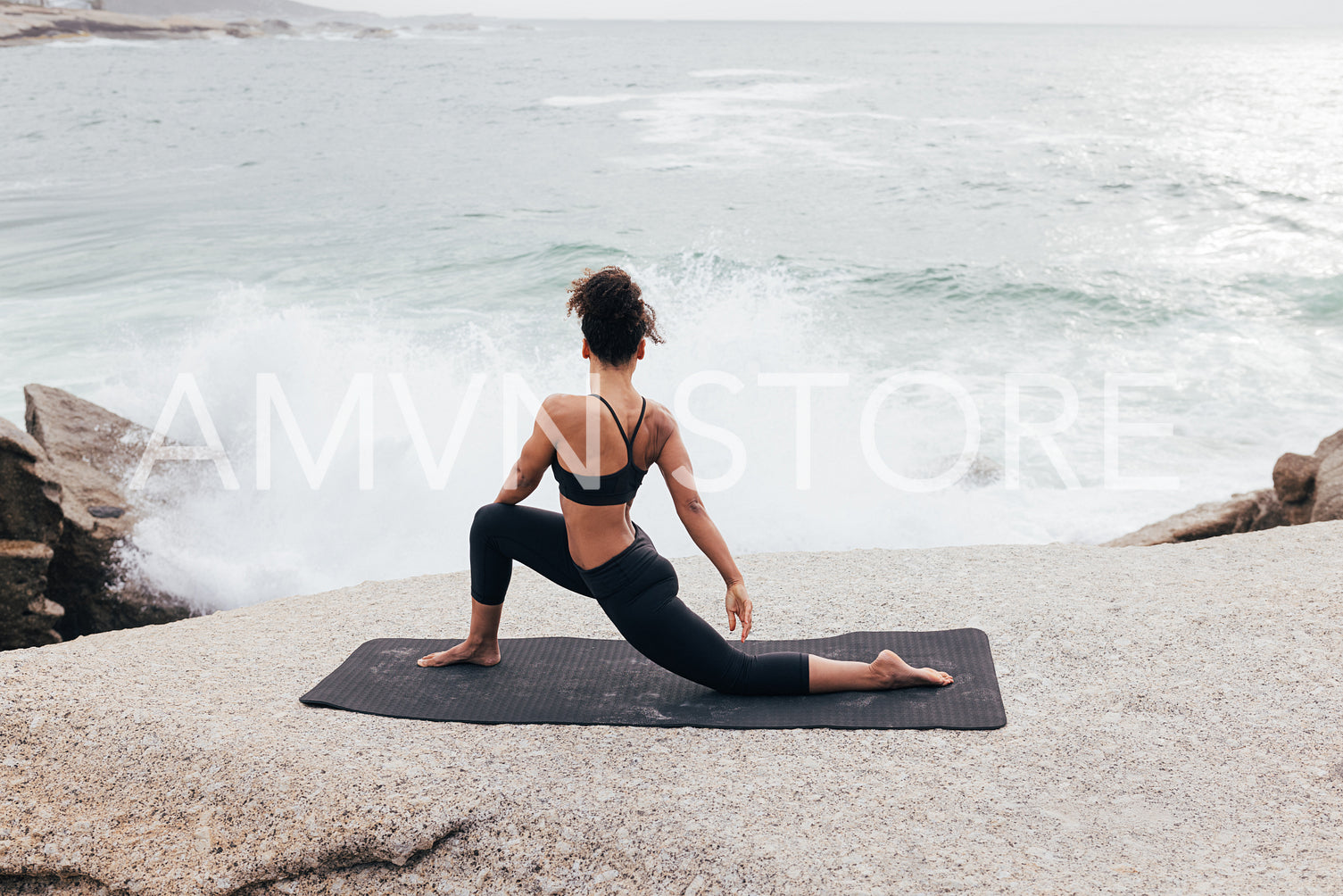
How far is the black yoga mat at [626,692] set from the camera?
3.14 metres

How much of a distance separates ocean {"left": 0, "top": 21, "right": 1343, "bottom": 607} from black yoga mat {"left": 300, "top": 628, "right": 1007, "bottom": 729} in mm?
3394

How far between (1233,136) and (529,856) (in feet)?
94.5

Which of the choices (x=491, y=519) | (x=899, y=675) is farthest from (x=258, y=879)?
(x=899, y=675)

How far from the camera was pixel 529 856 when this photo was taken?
2.47 meters

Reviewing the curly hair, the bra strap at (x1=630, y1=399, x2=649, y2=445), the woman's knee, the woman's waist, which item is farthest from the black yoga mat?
the curly hair

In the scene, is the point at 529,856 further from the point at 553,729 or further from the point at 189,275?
the point at 189,275

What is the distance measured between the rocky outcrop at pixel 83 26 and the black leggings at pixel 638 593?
248 ft

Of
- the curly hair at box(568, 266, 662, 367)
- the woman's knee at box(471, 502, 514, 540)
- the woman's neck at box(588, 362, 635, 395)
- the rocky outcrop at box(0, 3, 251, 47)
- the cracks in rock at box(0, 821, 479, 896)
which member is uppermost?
the rocky outcrop at box(0, 3, 251, 47)

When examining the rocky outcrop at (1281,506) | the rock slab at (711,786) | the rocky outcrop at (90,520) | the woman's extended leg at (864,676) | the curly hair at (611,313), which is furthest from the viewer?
the rocky outcrop at (90,520)

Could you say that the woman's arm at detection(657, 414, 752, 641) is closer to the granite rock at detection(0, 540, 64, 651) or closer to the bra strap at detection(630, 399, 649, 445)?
the bra strap at detection(630, 399, 649, 445)

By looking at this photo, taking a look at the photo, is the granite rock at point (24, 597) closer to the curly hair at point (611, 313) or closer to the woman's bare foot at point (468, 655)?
the woman's bare foot at point (468, 655)

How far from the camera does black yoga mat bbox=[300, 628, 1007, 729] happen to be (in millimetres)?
3141

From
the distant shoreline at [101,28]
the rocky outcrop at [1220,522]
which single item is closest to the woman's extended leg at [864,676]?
the rocky outcrop at [1220,522]

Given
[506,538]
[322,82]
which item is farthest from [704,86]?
[506,538]
